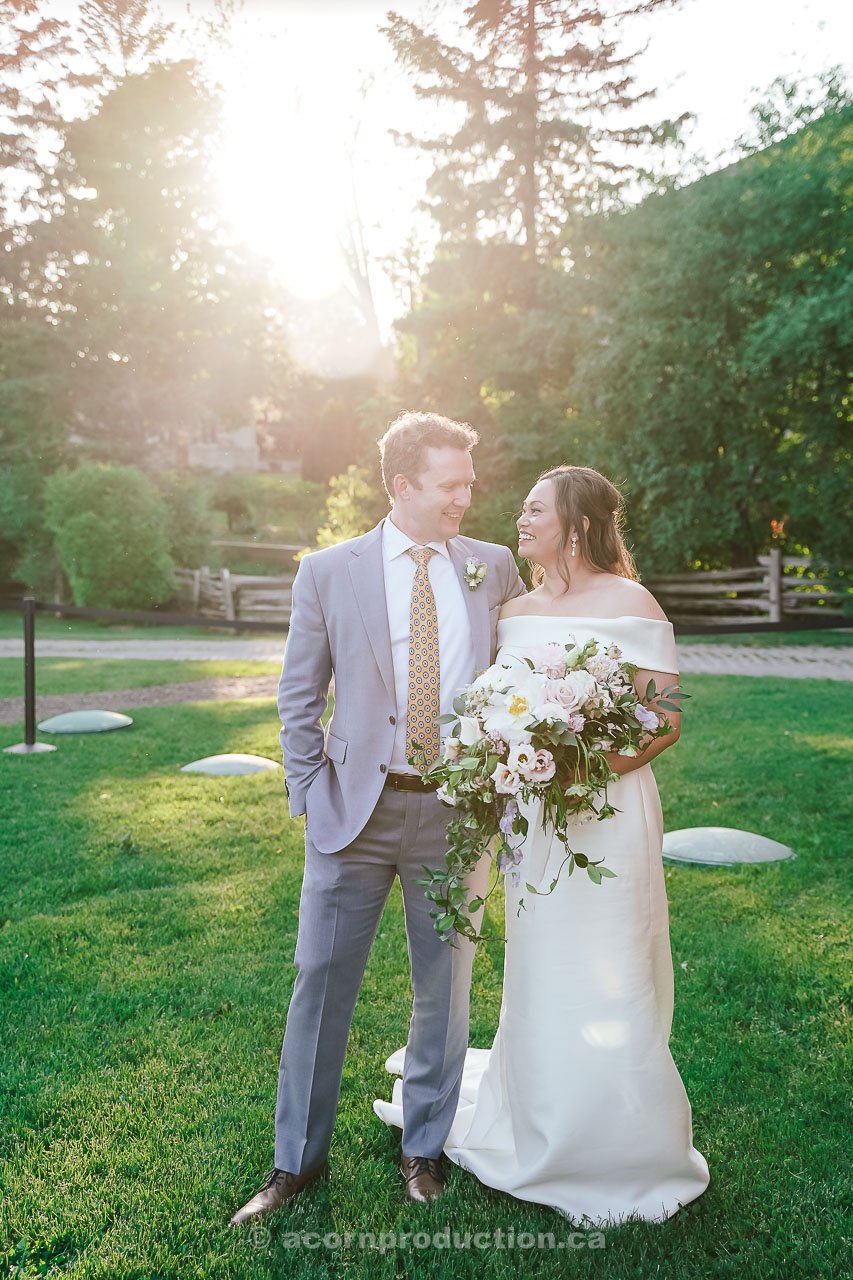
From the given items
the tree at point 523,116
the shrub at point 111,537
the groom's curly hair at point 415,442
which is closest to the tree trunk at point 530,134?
the tree at point 523,116

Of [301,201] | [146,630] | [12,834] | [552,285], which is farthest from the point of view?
[301,201]

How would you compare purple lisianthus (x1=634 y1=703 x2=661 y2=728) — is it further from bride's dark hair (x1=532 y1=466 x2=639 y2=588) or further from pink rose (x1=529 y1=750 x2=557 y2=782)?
bride's dark hair (x1=532 y1=466 x2=639 y2=588)

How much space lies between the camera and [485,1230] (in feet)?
9.76

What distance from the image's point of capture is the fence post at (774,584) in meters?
19.6

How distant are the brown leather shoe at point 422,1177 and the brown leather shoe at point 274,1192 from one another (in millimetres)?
273

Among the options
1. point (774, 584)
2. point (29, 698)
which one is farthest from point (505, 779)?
point (774, 584)

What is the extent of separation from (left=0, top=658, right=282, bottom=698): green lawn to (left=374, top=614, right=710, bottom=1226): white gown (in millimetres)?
10985

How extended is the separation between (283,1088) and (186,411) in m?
30.9

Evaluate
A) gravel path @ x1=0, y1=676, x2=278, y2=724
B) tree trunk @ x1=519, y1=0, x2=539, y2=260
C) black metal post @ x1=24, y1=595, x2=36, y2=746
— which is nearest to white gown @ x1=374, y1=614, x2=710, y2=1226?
black metal post @ x1=24, y1=595, x2=36, y2=746

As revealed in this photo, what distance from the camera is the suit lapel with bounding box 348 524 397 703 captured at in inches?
120

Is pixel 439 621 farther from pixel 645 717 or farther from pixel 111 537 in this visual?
pixel 111 537

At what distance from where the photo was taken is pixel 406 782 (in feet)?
9.94

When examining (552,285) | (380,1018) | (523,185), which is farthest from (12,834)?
(523,185)

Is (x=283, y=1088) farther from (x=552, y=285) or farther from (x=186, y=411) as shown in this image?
(x=186, y=411)
